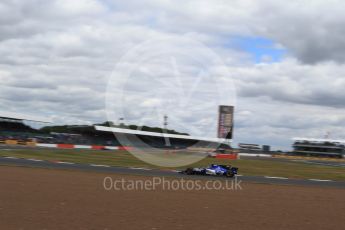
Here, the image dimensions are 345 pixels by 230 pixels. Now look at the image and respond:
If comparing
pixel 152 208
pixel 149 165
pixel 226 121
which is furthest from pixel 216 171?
pixel 226 121

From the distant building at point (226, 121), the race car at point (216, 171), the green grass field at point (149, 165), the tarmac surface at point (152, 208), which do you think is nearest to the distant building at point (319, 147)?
the distant building at point (226, 121)

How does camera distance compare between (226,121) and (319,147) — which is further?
(319,147)

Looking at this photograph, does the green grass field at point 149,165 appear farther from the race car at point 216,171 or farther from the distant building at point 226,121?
the distant building at point 226,121

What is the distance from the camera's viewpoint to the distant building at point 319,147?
121 meters

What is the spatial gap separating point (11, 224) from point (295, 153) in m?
120

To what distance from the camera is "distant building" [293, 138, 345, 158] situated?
121 m

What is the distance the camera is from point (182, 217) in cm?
1190

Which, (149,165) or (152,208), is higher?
(149,165)

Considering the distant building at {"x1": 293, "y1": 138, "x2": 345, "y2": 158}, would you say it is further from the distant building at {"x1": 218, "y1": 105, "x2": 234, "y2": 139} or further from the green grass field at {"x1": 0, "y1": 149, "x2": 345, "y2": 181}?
the green grass field at {"x1": 0, "y1": 149, "x2": 345, "y2": 181}

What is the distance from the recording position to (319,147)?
121312 millimetres

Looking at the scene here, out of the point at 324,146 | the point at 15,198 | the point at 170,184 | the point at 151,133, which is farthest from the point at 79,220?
the point at 324,146

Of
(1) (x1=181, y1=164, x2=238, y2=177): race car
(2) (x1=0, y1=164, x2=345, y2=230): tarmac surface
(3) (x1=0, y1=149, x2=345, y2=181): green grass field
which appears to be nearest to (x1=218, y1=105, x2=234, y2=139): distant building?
(3) (x1=0, y1=149, x2=345, y2=181): green grass field

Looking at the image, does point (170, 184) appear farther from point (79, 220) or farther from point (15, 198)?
point (79, 220)

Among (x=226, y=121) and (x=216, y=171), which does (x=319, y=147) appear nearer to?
(x=226, y=121)
